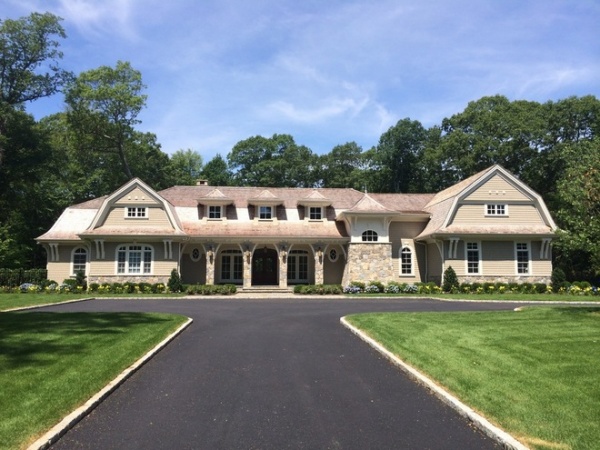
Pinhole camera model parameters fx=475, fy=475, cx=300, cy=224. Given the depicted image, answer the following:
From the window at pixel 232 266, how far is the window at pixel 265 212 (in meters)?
2.75

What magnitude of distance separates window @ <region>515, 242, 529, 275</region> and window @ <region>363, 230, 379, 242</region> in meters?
8.35

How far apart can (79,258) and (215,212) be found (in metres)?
8.73

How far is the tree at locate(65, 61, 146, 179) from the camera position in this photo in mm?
40906

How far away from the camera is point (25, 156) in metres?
33.0

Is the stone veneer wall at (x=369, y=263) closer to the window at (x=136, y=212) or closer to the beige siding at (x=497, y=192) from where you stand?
the beige siding at (x=497, y=192)

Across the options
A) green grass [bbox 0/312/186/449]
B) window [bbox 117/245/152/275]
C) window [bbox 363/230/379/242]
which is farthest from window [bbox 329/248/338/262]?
green grass [bbox 0/312/186/449]

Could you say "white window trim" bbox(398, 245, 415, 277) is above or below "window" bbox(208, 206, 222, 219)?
below

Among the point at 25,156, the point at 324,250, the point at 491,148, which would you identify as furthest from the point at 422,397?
the point at 491,148

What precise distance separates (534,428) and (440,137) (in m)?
47.3

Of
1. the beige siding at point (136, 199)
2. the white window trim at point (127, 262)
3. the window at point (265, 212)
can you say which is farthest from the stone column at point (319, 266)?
the beige siding at point (136, 199)

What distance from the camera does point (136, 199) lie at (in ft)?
93.5

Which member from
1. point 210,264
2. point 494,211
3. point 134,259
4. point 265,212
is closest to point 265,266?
point 265,212

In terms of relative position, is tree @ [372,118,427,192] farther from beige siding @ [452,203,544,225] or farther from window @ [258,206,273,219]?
window @ [258,206,273,219]

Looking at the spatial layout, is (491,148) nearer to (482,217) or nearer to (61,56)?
(482,217)
